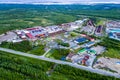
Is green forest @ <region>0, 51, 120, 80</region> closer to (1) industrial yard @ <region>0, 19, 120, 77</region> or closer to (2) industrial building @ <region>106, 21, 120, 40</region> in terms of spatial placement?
(1) industrial yard @ <region>0, 19, 120, 77</region>

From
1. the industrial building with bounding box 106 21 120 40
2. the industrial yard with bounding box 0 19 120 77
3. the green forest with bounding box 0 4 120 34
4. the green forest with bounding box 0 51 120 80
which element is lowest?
the green forest with bounding box 0 51 120 80

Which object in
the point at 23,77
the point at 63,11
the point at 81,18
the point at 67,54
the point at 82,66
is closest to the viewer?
the point at 23,77

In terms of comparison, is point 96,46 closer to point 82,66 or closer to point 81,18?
point 82,66

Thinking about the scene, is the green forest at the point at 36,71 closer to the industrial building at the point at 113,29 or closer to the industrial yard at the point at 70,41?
the industrial yard at the point at 70,41

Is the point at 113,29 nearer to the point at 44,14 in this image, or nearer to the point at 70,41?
the point at 70,41

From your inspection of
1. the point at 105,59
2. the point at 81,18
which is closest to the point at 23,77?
the point at 105,59

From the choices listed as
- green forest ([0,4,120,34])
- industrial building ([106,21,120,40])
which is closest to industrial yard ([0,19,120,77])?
industrial building ([106,21,120,40])

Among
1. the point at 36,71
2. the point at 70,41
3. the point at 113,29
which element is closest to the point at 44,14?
the point at 113,29

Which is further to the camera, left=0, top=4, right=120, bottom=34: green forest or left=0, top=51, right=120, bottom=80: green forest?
left=0, top=4, right=120, bottom=34: green forest
